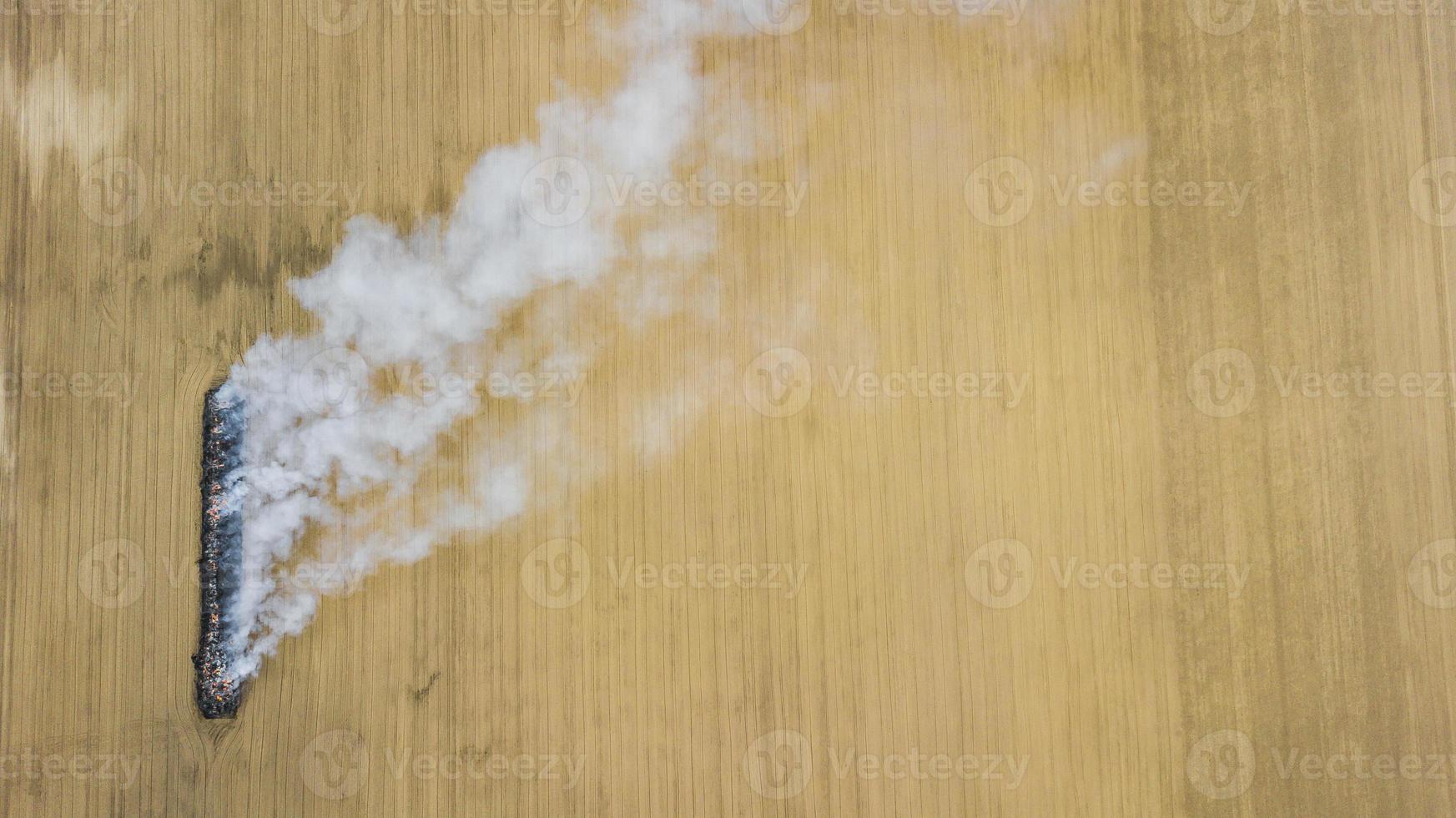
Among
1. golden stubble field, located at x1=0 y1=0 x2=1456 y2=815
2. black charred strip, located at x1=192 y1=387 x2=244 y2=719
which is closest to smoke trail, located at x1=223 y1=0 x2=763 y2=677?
black charred strip, located at x1=192 y1=387 x2=244 y2=719

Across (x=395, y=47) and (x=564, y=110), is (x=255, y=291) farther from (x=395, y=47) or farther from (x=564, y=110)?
(x=564, y=110)

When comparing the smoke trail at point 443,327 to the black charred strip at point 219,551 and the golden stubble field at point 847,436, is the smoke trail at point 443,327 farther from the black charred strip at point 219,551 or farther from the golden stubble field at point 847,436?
the golden stubble field at point 847,436

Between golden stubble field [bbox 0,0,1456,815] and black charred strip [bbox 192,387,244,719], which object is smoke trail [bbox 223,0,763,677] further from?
golden stubble field [bbox 0,0,1456,815]

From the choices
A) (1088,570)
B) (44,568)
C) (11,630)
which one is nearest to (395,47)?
(44,568)

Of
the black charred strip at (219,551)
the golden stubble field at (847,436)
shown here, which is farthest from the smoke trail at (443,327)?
the golden stubble field at (847,436)

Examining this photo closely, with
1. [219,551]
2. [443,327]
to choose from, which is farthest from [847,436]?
[219,551]
